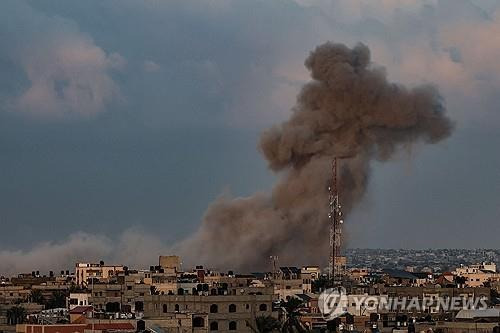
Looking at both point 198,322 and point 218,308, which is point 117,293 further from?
point 198,322

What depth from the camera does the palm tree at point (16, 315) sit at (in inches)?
2616

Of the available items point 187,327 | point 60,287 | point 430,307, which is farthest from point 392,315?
point 60,287

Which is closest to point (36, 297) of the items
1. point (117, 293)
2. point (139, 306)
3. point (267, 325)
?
point (117, 293)

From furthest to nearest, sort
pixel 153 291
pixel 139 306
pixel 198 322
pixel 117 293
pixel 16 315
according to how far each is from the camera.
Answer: pixel 117 293 < pixel 153 291 < pixel 16 315 < pixel 139 306 < pixel 198 322

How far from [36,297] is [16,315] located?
71.3 ft

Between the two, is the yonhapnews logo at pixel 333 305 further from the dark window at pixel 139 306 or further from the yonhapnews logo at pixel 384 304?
the dark window at pixel 139 306

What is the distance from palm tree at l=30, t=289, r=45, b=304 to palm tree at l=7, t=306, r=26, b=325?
41.2ft

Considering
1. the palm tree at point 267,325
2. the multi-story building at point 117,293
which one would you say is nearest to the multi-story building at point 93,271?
the multi-story building at point 117,293

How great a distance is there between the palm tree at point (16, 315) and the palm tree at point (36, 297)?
12.5 meters

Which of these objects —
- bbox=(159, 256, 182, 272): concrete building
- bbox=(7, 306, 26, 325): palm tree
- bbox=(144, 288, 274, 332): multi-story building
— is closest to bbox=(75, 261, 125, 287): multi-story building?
bbox=(159, 256, 182, 272): concrete building

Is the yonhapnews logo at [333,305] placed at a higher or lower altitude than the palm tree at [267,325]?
higher

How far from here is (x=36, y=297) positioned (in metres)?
91.2

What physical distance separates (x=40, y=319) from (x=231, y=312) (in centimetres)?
787

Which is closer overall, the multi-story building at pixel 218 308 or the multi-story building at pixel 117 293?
the multi-story building at pixel 218 308
